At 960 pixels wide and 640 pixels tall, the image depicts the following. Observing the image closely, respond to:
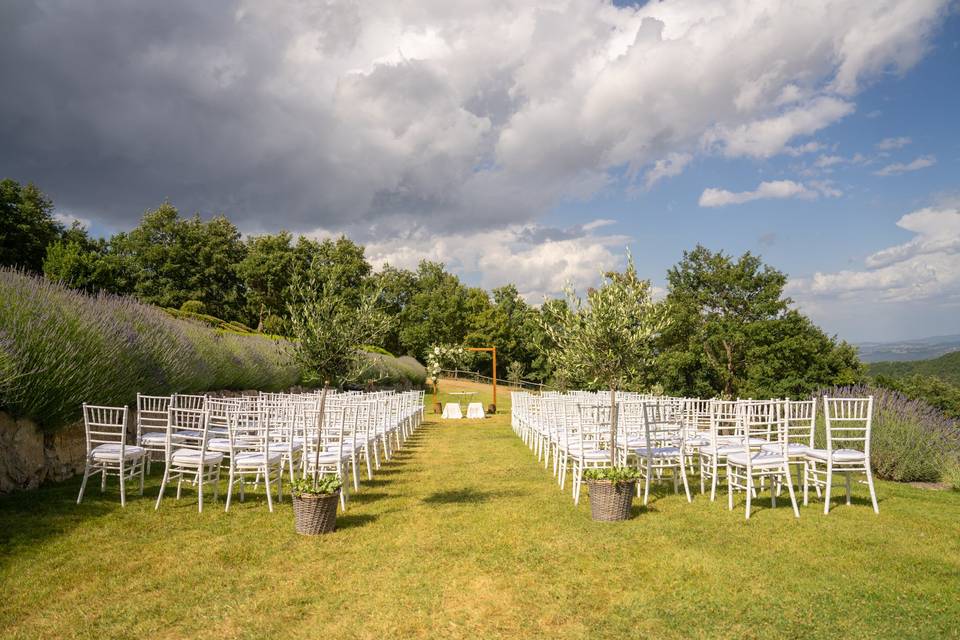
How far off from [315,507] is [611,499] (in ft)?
9.32

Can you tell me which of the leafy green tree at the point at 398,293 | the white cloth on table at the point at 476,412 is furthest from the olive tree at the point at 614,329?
the leafy green tree at the point at 398,293

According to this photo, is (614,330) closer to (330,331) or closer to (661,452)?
(661,452)

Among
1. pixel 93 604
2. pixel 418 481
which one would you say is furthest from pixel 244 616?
pixel 418 481

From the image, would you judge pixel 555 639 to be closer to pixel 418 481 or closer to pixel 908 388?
pixel 418 481

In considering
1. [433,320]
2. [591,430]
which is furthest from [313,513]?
[433,320]

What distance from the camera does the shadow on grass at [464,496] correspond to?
693cm

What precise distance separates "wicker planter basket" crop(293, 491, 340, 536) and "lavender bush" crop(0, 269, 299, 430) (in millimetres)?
1485

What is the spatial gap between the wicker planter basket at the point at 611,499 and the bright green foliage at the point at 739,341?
66.1ft

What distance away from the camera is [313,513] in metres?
5.45

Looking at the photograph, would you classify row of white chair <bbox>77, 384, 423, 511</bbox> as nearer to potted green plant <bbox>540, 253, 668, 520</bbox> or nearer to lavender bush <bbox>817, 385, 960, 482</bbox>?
potted green plant <bbox>540, 253, 668, 520</bbox>

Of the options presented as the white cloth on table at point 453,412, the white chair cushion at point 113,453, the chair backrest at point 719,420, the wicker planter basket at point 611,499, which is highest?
the chair backrest at point 719,420

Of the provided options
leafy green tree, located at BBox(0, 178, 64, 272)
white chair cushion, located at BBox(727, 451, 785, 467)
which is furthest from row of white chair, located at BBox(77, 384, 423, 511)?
leafy green tree, located at BBox(0, 178, 64, 272)

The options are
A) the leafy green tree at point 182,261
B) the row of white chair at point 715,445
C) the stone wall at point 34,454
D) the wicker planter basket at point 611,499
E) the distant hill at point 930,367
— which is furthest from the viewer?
the distant hill at point 930,367

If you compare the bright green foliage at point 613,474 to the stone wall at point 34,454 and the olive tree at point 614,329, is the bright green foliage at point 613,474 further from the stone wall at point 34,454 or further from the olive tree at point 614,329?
the stone wall at point 34,454
